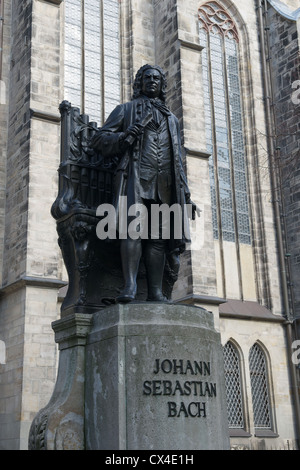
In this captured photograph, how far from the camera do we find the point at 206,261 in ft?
50.6

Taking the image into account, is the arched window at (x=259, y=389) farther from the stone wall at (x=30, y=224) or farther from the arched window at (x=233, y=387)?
the stone wall at (x=30, y=224)

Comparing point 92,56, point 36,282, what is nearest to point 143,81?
point 36,282

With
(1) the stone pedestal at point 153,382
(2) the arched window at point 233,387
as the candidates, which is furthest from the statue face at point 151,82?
(2) the arched window at point 233,387

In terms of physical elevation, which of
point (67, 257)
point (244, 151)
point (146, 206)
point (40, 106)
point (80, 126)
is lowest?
point (67, 257)

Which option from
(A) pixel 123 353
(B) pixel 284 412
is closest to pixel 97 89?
(B) pixel 284 412

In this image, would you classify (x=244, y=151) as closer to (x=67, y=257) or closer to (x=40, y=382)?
(x=40, y=382)

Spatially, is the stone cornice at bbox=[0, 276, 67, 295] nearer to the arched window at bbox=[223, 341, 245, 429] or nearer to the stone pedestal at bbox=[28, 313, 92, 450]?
the arched window at bbox=[223, 341, 245, 429]

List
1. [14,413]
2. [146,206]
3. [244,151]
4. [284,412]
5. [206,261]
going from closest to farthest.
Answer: [146,206] < [14,413] < [206,261] < [284,412] < [244,151]

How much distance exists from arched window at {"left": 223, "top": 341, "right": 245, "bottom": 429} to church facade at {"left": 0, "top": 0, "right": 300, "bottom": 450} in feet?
0.10

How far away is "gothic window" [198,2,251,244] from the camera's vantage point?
727 inches

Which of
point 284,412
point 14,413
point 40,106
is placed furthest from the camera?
point 284,412

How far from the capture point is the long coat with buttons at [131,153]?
530cm

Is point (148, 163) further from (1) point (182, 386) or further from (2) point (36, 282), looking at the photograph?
(2) point (36, 282)
